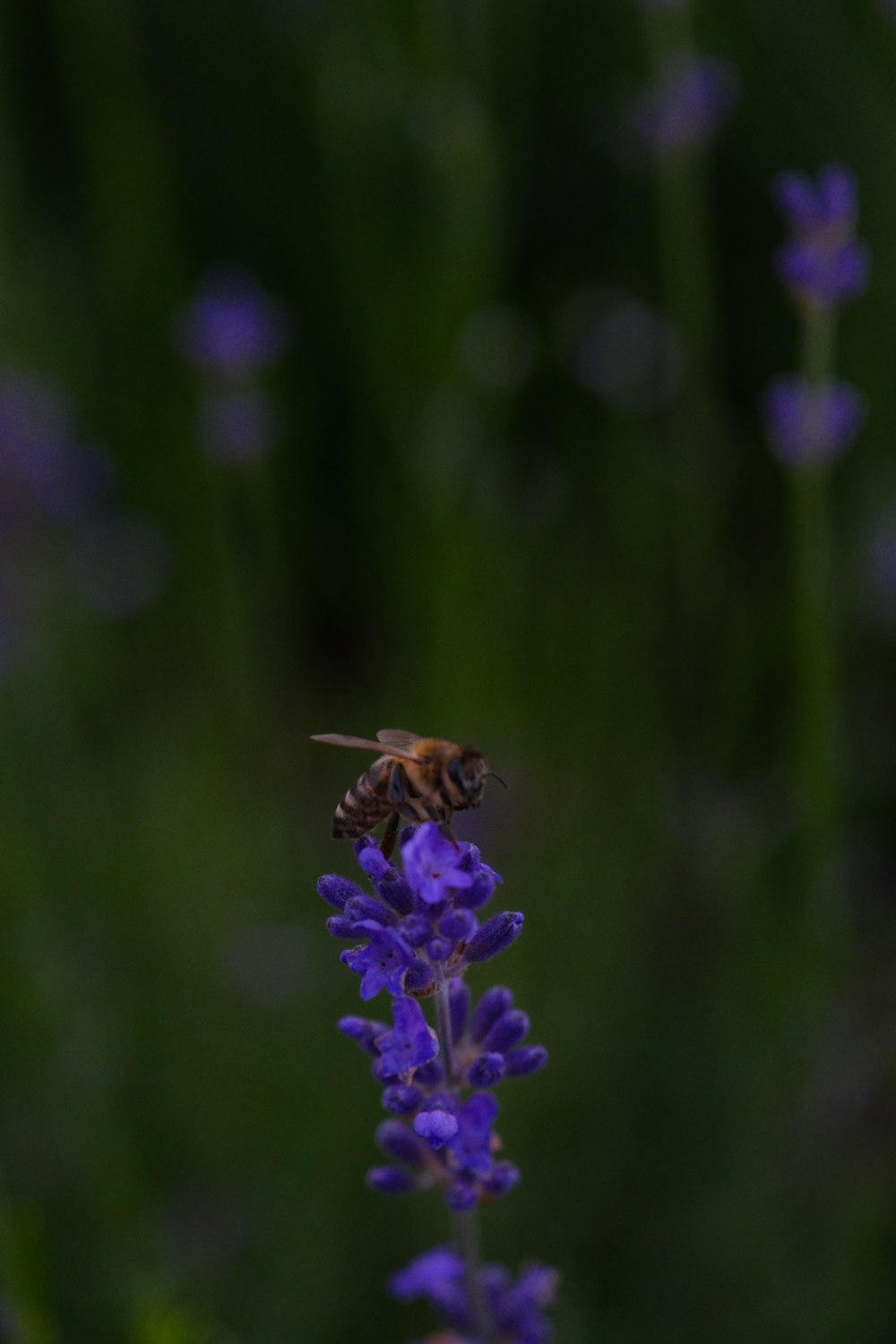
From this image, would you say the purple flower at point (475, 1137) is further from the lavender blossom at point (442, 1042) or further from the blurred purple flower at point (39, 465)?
the blurred purple flower at point (39, 465)

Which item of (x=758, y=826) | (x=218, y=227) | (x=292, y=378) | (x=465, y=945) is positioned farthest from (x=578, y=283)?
(x=465, y=945)

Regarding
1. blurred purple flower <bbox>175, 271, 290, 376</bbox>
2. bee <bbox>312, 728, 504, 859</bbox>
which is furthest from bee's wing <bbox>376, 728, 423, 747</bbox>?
blurred purple flower <bbox>175, 271, 290, 376</bbox>

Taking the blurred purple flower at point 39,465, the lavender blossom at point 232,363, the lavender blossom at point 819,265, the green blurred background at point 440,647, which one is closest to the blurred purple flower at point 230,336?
the lavender blossom at point 232,363

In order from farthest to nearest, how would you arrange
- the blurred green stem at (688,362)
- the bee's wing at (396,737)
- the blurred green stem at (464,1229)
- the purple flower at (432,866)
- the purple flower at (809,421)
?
1. the blurred green stem at (688,362)
2. the purple flower at (809,421)
3. the bee's wing at (396,737)
4. the blurred green stem at (464,1229)
5. the purple flower at (432,866)

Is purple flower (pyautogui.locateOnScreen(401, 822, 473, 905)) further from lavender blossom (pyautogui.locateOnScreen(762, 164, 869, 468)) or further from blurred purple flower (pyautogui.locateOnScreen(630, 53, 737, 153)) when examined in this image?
blurred purple flower (pyautogui.locateOnScreen(630, 53, 737, 153))

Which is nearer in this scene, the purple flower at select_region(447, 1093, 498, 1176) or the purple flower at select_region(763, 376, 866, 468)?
the purple flower at select_region(447, 1093, 498, 1176)

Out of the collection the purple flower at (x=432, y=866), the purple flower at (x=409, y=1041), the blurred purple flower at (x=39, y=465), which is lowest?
the purple flower at (x=409, y=1041)

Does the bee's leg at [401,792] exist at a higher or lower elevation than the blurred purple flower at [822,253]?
lower

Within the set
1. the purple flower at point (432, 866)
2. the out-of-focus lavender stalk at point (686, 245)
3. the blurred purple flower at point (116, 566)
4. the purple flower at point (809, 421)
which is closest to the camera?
the purple flower at point (432, 866)
